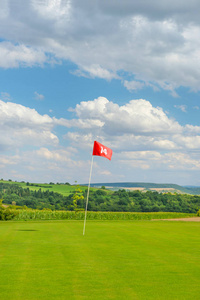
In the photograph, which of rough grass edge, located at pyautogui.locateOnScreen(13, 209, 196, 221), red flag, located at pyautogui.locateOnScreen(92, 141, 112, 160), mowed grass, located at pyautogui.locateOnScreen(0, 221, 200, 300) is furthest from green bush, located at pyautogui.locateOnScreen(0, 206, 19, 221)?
mowed grass, located at pyautogui.locateOnScreen(0, 221, 200, 300)

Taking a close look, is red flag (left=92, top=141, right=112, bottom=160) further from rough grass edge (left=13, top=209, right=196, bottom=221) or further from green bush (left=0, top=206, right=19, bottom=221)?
rough grass edge (left=13, top=209, right=196, bottom=221)

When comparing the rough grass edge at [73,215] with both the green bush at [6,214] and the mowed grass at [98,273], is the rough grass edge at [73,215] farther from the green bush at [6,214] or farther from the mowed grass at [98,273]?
the mowed grass at [98,273]

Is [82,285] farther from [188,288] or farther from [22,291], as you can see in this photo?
[188,288]

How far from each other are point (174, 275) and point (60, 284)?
4.00 meters

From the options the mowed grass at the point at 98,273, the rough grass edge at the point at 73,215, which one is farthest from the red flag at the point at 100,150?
the rough grass edge at the point at 73,215

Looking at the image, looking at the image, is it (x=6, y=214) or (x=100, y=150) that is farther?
(x=6, y=214)

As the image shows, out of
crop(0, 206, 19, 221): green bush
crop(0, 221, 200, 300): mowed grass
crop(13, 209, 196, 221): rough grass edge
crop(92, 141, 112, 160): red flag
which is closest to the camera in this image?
crop(0, 221, 200, 300): mowed grass

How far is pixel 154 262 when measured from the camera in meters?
13.8

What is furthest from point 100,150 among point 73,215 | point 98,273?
point 73,215

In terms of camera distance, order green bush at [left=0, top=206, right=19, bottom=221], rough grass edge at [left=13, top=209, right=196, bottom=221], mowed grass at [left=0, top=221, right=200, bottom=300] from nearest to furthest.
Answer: mowed grass at [left=0, top=221, right=200, bottom=300], green bush at [left=0, top=206, right=19, bottom=221], rough grass edge at [left=13, top=209, right=196, bottom=221]

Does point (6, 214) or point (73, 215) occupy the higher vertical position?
point (73, 215)

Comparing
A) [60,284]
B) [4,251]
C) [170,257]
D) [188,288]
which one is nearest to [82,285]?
[60,284]

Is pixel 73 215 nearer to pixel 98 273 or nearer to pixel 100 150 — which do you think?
pixel 100 150

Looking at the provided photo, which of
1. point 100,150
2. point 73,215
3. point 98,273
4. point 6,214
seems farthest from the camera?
point 73,215
